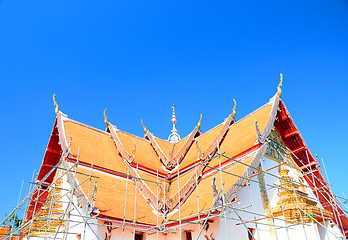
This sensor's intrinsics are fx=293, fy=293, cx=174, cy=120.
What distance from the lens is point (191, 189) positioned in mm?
9430

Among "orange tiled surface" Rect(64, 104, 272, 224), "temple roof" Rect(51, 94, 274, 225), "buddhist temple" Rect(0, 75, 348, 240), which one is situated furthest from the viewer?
"temple roof" Rect(51, 94, 274, 225)

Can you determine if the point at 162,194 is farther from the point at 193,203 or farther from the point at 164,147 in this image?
the point at 164,147

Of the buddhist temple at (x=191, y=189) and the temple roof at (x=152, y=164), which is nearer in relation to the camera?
the buddhist temple at (x=191, y=189)

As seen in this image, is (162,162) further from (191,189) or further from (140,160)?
(191,189)

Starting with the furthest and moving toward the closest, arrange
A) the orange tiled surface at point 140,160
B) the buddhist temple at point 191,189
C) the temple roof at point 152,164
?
the temple roof at point 152,164, the orange tiled surface at point 140,160, the buddhist temple at point 191,189

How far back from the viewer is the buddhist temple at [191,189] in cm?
781

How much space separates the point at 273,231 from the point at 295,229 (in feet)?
2.29

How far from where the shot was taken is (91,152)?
1017cm

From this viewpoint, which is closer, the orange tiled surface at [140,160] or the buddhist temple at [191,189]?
the buddhist temple at [191,189]

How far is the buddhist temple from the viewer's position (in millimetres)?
7812

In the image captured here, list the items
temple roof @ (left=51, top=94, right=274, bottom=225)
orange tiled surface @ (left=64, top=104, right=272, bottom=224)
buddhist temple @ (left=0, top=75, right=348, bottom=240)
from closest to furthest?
1. buddhist temple @ (left=0, top=75, right=348, bottom=240)
2. orange tiled surface @ (left=64, top=104, right=272, bottom=224)
3. temple roof @ (left=51, top=94, right=274, bottom=225)

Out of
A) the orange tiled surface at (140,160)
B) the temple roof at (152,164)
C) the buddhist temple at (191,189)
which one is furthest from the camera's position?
the temple roof at (152,164)

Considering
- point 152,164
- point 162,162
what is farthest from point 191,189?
point 162,162

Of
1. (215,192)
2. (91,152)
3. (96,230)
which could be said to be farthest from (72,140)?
(215,192)
